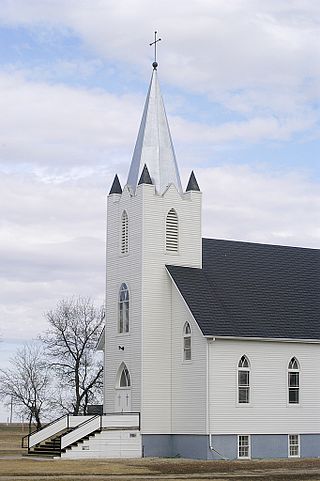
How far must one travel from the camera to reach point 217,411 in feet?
162

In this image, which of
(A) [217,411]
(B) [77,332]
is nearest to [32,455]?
(A) [217,411]

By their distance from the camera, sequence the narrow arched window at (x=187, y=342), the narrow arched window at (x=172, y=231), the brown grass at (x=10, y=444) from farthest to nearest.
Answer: the brown grass at (x=10, y=444)
the narrow arched window at (x=172, y=231)
the narrow arched window at (x=187, y=342)

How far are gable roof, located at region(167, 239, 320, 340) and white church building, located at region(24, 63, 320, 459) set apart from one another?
8 cm

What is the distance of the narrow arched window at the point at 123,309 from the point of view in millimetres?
53500

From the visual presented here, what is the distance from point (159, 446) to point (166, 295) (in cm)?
796

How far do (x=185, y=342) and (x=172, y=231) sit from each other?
6303 millimetres

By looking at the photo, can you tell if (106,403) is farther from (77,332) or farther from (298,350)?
(77,332)

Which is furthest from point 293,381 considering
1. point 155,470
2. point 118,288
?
point 155,470

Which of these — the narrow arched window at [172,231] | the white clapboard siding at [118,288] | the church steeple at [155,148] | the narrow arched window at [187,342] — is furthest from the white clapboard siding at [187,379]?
the church steeple at [155,148]

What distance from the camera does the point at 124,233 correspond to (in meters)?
54.3

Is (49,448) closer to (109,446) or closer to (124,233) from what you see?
(109,446)

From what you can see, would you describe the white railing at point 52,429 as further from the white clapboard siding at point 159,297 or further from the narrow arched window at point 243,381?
the narrow arched window at point 243,381

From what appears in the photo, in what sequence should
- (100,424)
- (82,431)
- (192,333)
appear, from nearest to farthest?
(82,431)
(100,424)
(192,333)

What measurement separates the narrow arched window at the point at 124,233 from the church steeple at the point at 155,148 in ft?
5.66
